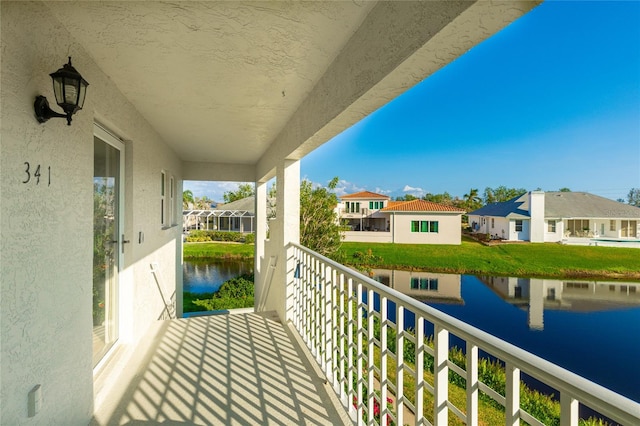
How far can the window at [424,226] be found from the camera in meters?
25.0

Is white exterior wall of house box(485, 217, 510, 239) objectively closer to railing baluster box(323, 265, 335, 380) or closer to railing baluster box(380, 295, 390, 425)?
railing baluster box(323, 265, 335, 380)

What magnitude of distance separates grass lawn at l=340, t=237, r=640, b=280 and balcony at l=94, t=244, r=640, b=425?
31.7 feet

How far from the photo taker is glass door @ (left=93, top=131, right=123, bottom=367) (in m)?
2.69

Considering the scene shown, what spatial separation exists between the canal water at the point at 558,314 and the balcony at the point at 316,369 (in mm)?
8188

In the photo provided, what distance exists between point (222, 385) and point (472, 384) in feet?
7.35

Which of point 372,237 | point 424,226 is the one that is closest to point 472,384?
point 372,237

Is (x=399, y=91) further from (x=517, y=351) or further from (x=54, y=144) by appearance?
(x=54, y=144)

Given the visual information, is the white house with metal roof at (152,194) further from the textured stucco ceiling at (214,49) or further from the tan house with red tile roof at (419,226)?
the tan house with red tile roof at (419,226)

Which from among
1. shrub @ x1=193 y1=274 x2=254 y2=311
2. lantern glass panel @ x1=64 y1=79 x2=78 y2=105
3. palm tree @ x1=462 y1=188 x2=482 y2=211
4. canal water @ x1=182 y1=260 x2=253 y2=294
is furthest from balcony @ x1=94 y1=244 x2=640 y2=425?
palm tree @ x1=462 y1=188 x2=482 y2=211

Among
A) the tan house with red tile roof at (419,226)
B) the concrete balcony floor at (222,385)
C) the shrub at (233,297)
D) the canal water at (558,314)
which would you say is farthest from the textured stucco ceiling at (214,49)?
the tan house with red tile roof at (419,226)

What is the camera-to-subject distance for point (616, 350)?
8.79 metres

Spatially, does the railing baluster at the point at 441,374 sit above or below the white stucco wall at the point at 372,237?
above

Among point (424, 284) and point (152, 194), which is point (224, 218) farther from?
point (152, 194)

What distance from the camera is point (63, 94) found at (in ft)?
5.32
